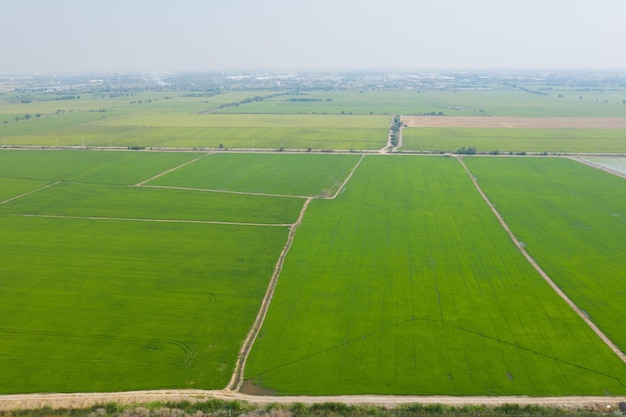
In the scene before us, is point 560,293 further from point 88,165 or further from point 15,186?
point 88,165

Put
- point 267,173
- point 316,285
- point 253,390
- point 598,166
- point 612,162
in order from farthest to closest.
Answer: point 612,162 < point 598,166 < point 267,173 < point 316,285 < point 253,390

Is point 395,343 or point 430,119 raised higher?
point 430,119

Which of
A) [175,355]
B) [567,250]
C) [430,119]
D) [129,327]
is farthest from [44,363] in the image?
[430,119]

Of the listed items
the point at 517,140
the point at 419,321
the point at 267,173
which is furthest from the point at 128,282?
the point at 517,140

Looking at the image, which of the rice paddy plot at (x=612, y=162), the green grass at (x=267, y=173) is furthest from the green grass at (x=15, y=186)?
the rice paddy plot at (x=612, y=162)

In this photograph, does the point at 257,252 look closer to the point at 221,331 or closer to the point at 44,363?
the point at 221,331
